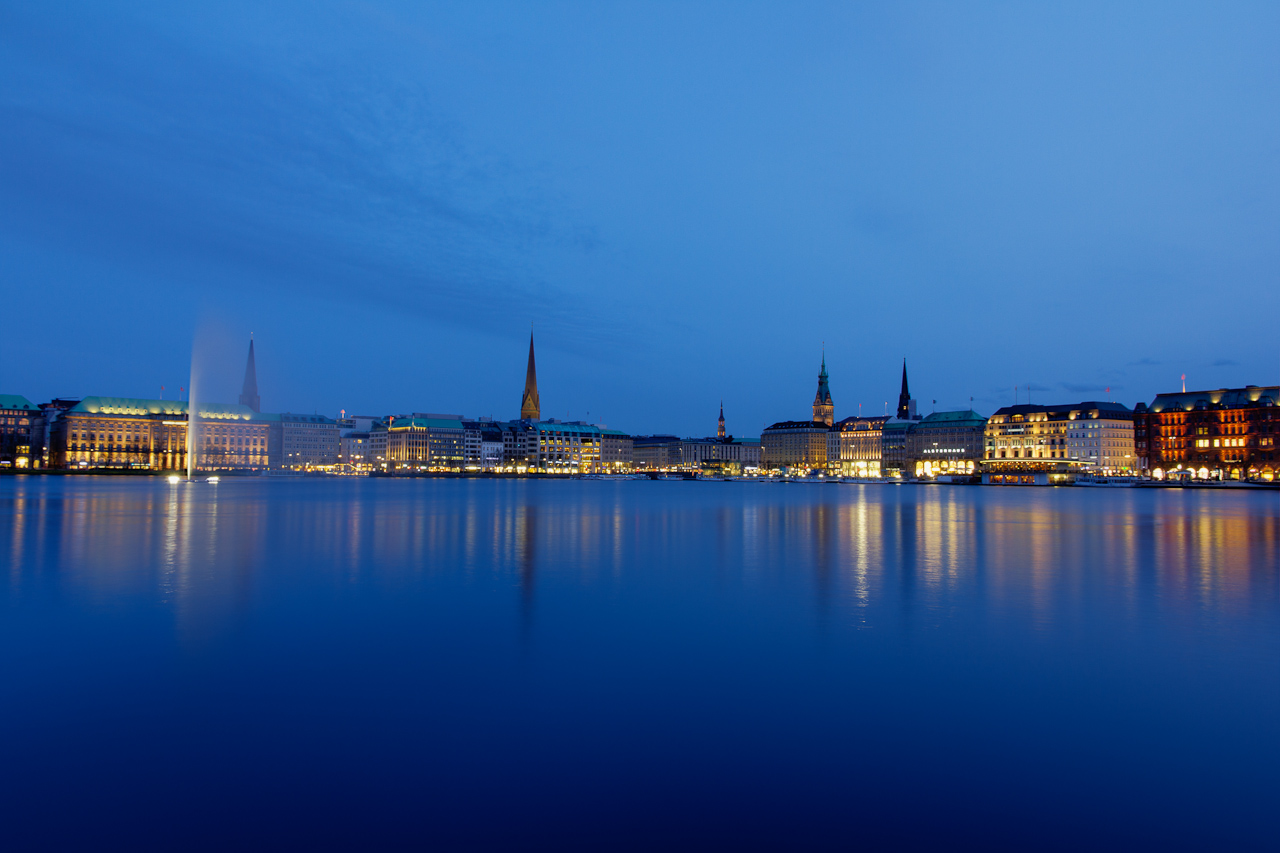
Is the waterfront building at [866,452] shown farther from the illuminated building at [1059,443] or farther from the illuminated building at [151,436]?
the illuminated building at [151,436]

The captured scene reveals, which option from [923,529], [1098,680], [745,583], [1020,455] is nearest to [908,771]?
[1098,680]

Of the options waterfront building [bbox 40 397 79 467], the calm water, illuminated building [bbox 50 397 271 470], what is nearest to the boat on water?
the calm water

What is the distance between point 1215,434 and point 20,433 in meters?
203

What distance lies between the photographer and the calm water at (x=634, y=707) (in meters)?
6.99

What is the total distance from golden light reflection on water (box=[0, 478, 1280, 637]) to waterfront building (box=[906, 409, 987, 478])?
418ft

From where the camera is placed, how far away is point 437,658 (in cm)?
1245

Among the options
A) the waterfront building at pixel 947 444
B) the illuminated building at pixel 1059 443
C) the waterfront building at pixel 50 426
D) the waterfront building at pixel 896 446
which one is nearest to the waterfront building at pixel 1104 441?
the illuminated building at pixel 1059 443

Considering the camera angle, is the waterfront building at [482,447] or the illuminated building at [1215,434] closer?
the illuminated building at [1215,434]

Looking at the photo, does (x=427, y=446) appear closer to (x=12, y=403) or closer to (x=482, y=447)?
(x=482, y=447)

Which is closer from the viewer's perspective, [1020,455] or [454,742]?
[454,742]

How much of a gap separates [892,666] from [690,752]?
487 centimetres

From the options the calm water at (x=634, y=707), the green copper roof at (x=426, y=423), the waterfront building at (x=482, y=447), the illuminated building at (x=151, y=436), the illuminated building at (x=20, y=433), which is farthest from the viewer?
the waterfront building at (x=482, y=447)

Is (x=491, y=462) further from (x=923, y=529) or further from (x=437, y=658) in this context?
(x=437, y=658)

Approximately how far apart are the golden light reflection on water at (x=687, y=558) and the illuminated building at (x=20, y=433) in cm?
13117
